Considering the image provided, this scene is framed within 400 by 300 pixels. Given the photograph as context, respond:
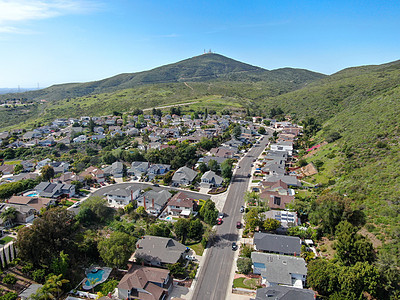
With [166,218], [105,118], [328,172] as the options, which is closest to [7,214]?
[166,218]

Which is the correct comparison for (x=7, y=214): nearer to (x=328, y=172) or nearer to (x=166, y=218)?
(x=166, y=218)

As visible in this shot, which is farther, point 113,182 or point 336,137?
point 336,137

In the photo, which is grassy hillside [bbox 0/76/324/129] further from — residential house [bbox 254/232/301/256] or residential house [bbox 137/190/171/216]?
residential house [bbox 254/232/301/256]

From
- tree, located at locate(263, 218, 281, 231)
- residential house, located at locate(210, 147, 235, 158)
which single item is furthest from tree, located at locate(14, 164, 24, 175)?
tree, located at locate(263, 218, 281, 231)

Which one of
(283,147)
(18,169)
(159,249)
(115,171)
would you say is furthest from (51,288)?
(283,147)

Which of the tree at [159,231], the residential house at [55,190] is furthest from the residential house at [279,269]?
the residential house at [55,190]

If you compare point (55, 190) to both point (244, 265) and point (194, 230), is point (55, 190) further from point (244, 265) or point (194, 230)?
point (244, 265)

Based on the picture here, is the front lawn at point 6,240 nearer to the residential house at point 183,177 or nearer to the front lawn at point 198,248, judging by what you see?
the front lawn at point 198,248
